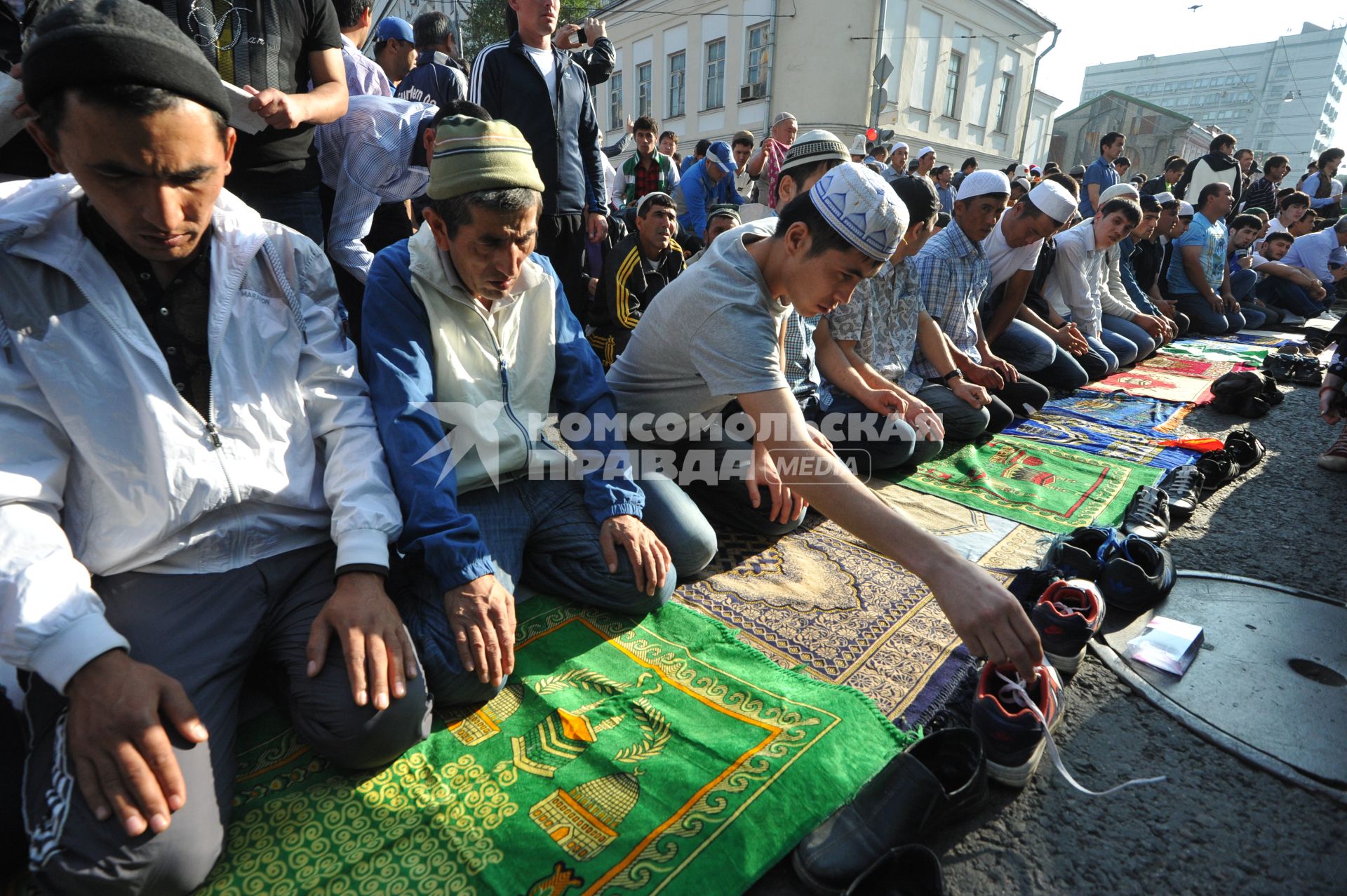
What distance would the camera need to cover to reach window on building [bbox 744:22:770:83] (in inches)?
742

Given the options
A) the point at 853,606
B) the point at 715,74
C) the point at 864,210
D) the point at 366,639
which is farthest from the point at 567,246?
the point at 715,74

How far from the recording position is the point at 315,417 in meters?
1.77

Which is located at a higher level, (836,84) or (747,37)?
(747,37)

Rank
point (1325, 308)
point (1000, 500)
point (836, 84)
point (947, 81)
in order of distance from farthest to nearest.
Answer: point (947, 81) < point (836, 84) < point (1325, 308) < point (1000, 500)

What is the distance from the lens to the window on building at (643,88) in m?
23.5

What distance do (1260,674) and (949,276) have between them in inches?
106

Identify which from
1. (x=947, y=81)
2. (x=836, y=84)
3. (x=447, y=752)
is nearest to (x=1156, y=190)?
(x=836, y=84)

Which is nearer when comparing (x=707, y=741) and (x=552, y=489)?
(x=707, y=741)

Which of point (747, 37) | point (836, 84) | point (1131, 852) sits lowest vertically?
point (1131, 852)

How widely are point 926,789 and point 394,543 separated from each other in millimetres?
1414

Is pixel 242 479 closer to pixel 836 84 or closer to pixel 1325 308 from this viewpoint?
pixel 1325 308

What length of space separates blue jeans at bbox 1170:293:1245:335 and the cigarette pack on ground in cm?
738

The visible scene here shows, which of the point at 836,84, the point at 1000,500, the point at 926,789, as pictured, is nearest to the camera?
the point at 926,789

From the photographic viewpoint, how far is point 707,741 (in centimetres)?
168
